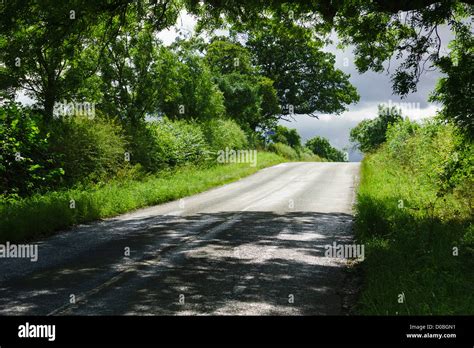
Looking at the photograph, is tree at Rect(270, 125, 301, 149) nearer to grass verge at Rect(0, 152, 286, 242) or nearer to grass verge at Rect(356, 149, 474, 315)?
grass verge at Rect(0, 152, 286, 242)

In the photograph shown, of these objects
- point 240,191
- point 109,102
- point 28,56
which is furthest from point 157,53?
point 28,56

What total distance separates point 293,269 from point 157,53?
22622mm

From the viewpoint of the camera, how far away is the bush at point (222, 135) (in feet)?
117

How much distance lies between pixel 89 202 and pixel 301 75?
46.8 m

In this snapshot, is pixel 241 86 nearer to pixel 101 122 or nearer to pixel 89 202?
pixel 101 122

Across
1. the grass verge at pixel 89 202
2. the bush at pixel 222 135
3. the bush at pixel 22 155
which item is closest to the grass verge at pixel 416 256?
the grass verge at pixel 89 202

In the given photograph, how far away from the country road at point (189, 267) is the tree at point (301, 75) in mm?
43990

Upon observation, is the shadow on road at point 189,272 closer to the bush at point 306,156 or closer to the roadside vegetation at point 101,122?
the roadside vegetation at point 101,122

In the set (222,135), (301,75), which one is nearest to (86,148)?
(222,135)

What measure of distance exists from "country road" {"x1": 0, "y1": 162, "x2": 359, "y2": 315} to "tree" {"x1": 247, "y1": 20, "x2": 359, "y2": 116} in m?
44.0

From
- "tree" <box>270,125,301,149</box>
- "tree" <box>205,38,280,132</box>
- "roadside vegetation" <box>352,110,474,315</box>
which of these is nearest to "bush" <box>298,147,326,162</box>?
"tree" <box>270,125,301,149</box>
